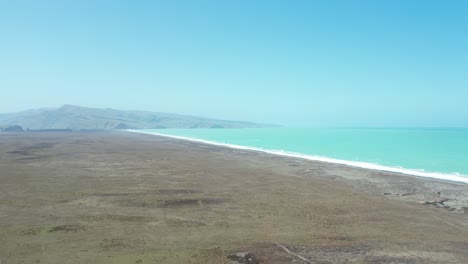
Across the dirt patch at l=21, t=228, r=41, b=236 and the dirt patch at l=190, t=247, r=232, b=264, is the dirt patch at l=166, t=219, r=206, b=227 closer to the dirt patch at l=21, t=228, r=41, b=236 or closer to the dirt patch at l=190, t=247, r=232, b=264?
the dirt patch at l=190, t=247, r=232, b=264

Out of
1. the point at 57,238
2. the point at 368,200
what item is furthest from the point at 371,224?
the point at 57,238

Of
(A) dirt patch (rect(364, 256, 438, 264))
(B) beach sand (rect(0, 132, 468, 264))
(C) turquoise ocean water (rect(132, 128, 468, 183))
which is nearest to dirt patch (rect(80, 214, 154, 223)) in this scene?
(B) beach sand (rect(0, 132, 468, 264))

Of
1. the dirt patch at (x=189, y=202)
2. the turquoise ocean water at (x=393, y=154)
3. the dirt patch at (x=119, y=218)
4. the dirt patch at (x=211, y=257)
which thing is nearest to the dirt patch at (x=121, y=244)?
the dirt patch at (x=211, y=257)

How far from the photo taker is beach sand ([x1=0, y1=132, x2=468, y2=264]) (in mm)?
12172

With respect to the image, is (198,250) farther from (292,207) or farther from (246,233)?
(292,207)

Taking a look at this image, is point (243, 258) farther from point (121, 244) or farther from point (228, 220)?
point (228, 220)

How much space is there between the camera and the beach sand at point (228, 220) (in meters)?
12.2

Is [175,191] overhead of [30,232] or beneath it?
overhead

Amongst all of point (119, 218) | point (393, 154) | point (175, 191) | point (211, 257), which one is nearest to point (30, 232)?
point (119, 218)

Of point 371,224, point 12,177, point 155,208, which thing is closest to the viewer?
point 371,224

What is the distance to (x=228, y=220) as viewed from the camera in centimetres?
1644

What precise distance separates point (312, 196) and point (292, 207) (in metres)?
3.60

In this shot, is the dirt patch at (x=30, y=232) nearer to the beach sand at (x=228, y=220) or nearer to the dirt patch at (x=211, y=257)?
the beach sand at (x=228, y=220)

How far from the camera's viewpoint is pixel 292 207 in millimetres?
19328
